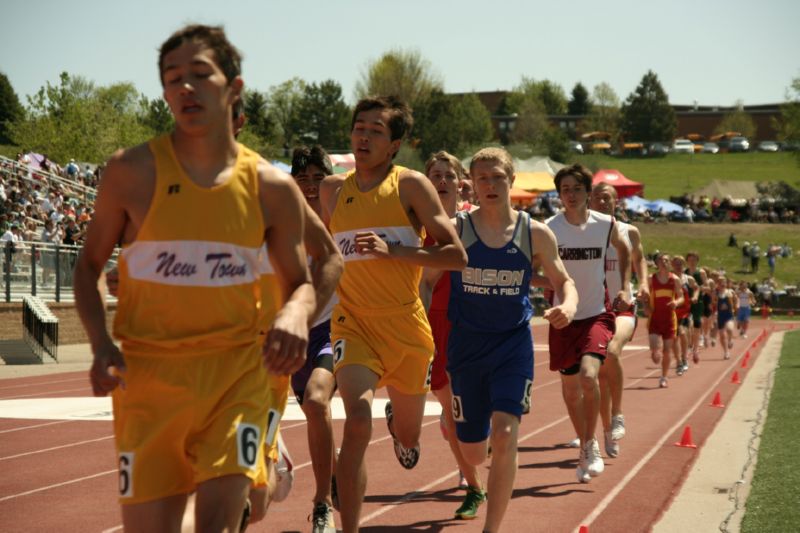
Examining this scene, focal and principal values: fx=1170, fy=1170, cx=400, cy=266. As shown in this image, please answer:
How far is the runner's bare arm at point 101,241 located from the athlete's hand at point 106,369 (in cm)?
4

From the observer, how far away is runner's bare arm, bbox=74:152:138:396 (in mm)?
3953

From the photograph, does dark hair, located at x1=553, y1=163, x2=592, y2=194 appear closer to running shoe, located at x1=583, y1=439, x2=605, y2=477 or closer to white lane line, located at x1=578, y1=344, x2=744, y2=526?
running shoe, located at x1=583, y1=439, x2=605, y2=477

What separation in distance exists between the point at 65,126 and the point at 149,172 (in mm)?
71960

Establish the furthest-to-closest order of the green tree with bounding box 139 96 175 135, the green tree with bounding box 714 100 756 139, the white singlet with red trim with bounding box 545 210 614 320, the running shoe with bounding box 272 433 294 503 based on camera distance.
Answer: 1. the green tree with bounding box 714 100 756 139
2. the green tree with bounding box 139 96 175 135
3. the white singlet with red trim with bounding box 545 210 614 320
4. the running shoe with bounding box 272 433 294 503

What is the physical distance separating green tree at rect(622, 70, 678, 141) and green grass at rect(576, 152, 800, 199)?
41.3ft

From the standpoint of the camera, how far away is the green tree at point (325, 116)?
125m

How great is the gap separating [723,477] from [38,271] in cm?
1831

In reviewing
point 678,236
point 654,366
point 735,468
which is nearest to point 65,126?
point 678,236

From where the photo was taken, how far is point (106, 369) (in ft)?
12.5

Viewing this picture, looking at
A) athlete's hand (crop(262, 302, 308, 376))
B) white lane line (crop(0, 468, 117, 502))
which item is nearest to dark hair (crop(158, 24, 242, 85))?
athlete's hand (crop(262, 302, 308, 376))

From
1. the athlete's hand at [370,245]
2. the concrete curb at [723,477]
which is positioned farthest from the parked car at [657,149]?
the athlete's hand at [370,245]

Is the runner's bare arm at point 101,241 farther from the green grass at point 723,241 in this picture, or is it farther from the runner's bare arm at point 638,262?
the green grass at point 723,241

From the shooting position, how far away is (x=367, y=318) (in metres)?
6.82

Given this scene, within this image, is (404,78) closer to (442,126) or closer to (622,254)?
(442,126)
